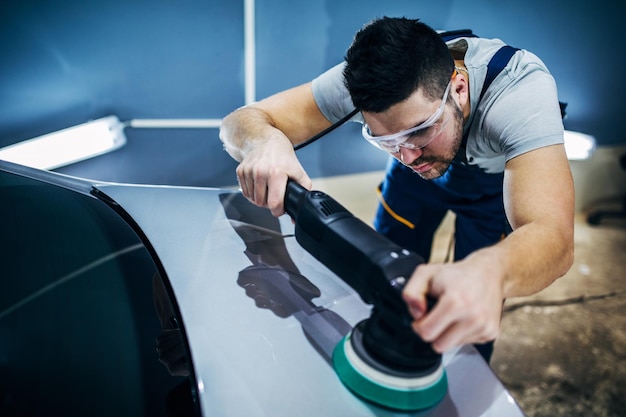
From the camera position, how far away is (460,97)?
4.00 ft

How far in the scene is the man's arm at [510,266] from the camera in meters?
0.63

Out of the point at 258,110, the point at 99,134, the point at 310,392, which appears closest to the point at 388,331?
the point at 310,392

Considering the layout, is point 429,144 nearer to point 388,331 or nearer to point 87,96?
point 388,331

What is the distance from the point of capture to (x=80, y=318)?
0.77 metres

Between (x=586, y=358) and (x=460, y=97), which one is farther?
(x=586, y=358)

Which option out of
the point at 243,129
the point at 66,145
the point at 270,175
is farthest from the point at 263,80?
the point at 270,175

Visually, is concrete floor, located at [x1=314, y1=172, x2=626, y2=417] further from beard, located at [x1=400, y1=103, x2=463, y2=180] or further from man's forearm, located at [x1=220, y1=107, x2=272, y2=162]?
man's forearm, located at [x1=220, y1=107, x2=272, y2=162]

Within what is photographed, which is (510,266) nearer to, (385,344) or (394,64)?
(385,344)

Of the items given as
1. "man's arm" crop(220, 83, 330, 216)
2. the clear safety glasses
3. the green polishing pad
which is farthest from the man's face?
the green polishing pad

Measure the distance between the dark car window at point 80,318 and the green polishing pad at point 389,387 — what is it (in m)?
0.23

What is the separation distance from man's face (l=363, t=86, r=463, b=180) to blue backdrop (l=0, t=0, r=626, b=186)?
126 centimetres

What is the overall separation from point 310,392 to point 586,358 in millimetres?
1862

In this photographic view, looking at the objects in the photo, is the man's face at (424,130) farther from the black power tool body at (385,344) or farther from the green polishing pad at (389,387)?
the green polishing pad at (389,387)

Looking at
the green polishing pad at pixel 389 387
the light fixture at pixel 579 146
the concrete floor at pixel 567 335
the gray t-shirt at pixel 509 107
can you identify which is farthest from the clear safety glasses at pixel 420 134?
the light fixture at pixel 579 146
